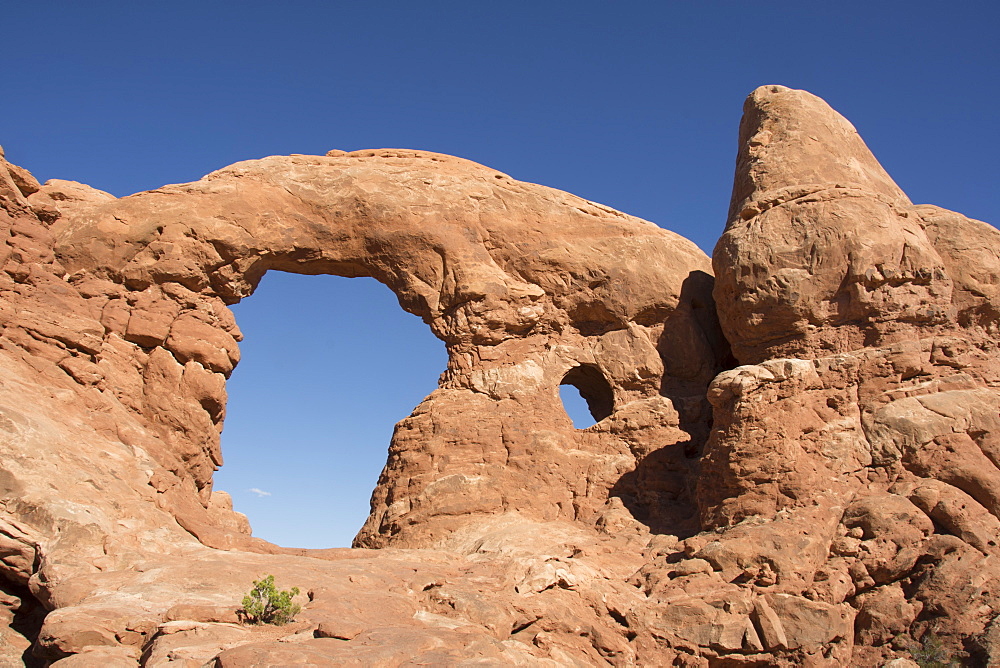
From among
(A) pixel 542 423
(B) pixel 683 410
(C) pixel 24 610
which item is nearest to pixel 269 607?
(C) pixel 24 610

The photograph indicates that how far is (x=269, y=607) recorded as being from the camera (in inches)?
340

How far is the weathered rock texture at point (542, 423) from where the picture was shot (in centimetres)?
951

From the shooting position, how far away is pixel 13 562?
9.22 meters

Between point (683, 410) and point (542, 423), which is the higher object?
point (683, 410)

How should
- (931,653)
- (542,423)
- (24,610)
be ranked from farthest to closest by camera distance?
(542,423) < (931,653) < (24,610)

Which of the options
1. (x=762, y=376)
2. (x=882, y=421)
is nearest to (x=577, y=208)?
(x=762, y=376)

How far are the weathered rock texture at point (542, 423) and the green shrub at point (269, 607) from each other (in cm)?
20

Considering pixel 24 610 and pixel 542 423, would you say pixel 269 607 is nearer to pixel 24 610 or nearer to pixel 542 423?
pixel 24 610

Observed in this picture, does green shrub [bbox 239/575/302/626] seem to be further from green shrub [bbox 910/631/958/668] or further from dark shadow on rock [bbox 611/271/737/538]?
green shrub [bbox 910/631/958/668]

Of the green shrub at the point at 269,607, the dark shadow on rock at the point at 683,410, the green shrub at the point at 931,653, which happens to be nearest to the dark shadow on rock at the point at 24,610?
the green shrub at the point at 269,607

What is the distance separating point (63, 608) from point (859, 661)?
8.87 m

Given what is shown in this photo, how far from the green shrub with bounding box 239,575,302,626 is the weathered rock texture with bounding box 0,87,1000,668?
8.0 inches

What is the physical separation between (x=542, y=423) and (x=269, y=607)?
698 centimetres

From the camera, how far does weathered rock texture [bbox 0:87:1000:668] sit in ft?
31.2
